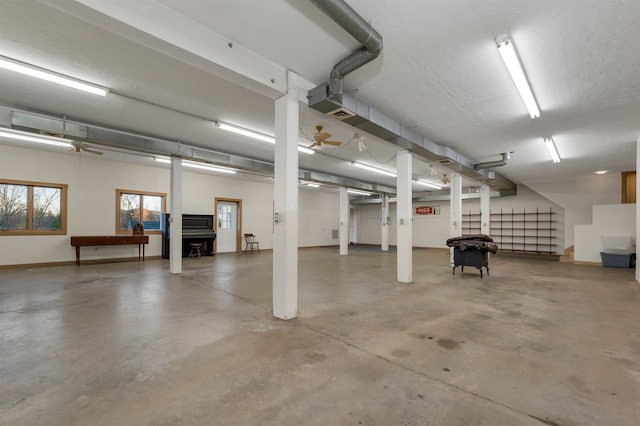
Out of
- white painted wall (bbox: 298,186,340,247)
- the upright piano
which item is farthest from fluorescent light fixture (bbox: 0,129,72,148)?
white painted wall (bbox: 298,186,340,247)

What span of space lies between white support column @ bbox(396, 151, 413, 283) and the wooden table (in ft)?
24.7

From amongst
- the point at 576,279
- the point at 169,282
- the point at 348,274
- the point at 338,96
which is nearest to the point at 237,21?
the point at 338,96

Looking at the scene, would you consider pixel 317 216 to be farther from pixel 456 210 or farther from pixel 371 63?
pixel 371 63

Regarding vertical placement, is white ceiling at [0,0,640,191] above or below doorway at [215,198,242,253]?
above

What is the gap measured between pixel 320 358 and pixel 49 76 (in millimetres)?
4477

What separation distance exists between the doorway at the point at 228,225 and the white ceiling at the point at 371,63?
225 inches

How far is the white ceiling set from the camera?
2.46 m

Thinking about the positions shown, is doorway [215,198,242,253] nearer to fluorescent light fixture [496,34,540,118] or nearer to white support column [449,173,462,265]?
white support column [449,173,462,265]

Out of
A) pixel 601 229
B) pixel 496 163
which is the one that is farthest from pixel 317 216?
pixel 601 229

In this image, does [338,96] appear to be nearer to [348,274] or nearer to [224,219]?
[348,274]

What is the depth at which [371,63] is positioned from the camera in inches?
129

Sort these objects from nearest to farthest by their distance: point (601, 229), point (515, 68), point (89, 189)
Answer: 1. point (515, 68)
2. point (89, 189)
3. point (601, 229)

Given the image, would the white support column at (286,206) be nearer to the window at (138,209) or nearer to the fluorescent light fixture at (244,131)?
the fluorescent light fixture at (244,131)

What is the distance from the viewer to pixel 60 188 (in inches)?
303
